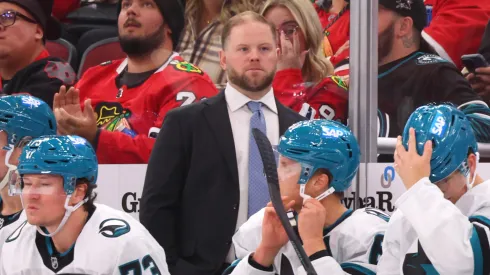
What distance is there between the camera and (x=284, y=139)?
10.4ft

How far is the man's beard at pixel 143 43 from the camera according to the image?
14.6 feet

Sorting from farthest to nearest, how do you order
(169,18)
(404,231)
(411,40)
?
1. (169,18)
2. (411,40)
3. (404,231)

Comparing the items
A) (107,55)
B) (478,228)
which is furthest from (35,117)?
(478,228)

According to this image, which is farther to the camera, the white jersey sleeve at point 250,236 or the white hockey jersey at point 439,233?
the white jersey sleeve at point 250,236

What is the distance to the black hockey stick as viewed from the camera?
2664mm

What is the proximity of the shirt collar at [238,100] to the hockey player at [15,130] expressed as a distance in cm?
71

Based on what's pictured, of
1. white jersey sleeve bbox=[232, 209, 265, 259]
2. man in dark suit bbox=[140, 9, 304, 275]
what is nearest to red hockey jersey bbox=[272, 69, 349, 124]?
man in dark suit bbox=[140, 9, 304, 275]

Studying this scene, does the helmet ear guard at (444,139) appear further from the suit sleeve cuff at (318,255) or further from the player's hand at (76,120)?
the player's hand at (76,120)

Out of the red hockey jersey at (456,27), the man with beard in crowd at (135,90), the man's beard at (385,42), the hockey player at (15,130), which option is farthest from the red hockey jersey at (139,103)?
the red hockey jersey at (456,27)

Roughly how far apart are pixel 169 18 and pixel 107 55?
315mm

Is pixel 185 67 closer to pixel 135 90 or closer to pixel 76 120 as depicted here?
pixel 135 90

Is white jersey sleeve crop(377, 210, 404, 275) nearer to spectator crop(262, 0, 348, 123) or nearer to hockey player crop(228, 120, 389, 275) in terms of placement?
hockey player crop(228, 120, 389, 275)

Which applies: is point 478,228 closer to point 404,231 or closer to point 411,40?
point 404,231

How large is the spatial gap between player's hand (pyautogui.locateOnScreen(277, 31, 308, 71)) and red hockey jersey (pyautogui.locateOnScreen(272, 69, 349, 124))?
3 centimetres
